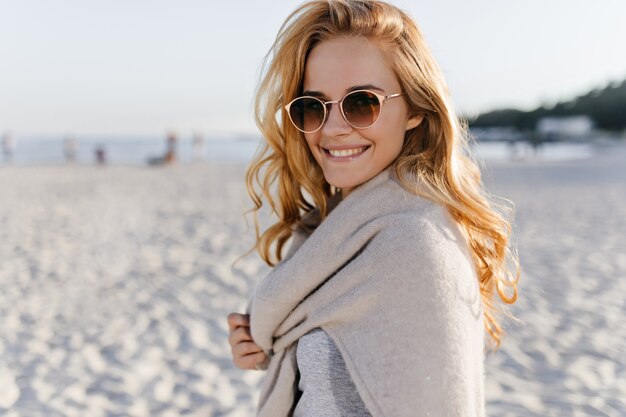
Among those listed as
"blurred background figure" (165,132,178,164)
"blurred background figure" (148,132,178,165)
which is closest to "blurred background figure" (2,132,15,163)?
"blurred background figure" (148,132,178,165)

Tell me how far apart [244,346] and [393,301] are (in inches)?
23.5

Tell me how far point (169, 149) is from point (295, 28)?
22467mm

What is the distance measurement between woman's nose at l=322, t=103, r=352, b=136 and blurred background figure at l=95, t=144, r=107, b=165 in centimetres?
2212

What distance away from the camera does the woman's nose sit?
1.42 metres

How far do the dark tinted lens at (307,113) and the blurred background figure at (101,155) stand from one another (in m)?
22.0

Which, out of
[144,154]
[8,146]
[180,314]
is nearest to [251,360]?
[180,314]

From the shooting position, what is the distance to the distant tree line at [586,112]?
62.3 meters

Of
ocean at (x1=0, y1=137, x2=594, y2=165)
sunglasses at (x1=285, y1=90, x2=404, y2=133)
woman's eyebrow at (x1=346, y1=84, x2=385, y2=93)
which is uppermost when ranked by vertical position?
woman's eyebrow at (x1=346, y1=84, x2=385, y2=93)

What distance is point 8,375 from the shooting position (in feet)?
11.4

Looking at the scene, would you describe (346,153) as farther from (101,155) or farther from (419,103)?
(101,155)

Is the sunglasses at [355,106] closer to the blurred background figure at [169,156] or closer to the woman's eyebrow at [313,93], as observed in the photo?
the woman's eyebrow at [313,93]

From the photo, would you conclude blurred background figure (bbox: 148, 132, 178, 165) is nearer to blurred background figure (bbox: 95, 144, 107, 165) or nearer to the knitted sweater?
blurred background figure (bbox: 95, 144, 107, 165)

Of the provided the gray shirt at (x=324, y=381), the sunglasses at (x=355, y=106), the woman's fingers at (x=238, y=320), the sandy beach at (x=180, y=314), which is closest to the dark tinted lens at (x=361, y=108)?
the sunglasses at (x=355, y=106)

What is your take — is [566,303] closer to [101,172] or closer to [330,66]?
[330,66]
